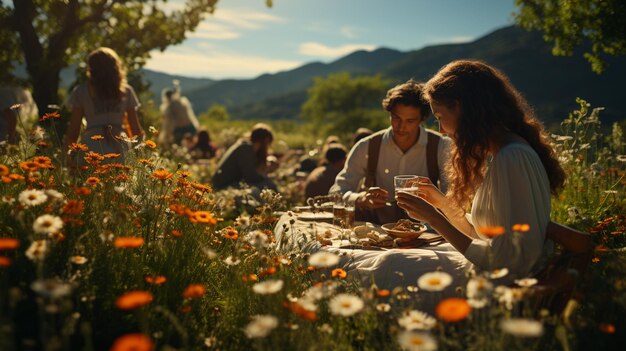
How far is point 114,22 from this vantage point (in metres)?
9.75

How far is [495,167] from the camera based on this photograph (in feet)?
9.21

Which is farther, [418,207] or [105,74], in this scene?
[105,74]

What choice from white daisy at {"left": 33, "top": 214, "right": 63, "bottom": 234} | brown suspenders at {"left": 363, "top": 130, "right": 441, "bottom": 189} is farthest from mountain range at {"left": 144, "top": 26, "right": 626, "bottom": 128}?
white daisy at {"left": 33, "top": 214, "right": 63, "bottom": 234}

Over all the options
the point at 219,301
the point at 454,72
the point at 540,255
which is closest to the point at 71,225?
the point at 219,301

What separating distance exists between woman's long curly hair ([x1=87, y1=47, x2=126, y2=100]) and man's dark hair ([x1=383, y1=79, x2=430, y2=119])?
2942 mm

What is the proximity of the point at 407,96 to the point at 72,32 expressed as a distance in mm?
6373

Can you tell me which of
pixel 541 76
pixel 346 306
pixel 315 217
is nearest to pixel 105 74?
pixel 315 217

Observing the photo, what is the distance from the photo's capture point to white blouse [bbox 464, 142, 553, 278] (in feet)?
8.83

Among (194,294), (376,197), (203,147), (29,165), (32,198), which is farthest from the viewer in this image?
(203,147)

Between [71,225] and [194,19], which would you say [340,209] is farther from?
[194,19]

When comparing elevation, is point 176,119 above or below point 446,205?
below

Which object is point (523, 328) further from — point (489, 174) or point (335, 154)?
point (335, 154)

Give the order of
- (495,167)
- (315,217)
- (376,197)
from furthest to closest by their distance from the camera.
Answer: (315,217), (376,197), (495,167)

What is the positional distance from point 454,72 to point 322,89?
51742 mm
